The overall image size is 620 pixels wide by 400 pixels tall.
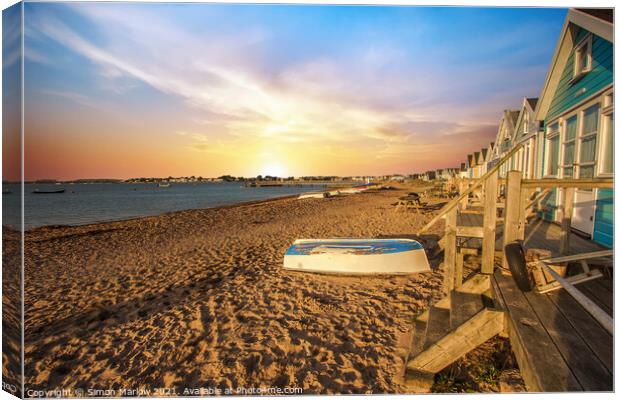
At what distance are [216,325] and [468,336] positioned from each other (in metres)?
3.73

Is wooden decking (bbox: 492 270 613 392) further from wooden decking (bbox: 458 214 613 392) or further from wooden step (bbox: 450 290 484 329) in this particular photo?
wooden step (bbox: 450 290 484 329)

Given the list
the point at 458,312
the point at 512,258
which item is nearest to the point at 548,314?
the point at 512,258

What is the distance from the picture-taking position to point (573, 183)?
10.6 feet

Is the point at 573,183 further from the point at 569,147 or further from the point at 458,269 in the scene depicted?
the point at 569,147

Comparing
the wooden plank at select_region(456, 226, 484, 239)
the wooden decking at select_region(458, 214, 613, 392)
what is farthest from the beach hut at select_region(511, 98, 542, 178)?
the wooden decking at select_region(458, 214, 613, 392)

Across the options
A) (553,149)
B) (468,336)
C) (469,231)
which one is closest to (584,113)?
(553,149)

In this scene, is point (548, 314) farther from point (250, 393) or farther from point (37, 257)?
point (37, 257)

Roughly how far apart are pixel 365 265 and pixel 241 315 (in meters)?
2.93

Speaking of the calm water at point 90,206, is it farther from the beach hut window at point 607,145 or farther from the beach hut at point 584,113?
the beach hut window at point 607,145

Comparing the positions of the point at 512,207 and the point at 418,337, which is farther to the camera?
the point at 418,337

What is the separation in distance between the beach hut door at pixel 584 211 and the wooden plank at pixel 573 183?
3608 millimetres

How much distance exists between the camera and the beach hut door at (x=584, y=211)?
559cm

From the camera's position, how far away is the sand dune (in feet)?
10.5

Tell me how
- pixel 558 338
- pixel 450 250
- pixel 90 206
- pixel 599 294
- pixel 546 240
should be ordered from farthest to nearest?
pixel 90 206
pixel 546 240
pixel 450 250
pixel 599 294
pixel 558 338
